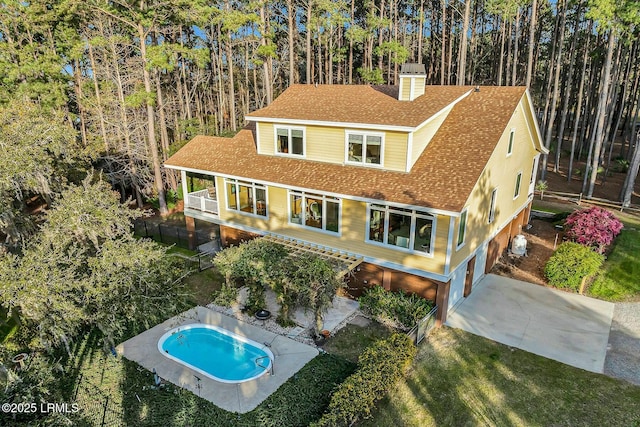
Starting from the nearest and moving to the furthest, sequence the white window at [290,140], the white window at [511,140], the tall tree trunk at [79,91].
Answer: the white window at [511,140]
the white window at [290,140]
the tall tree trunk at [79,91]

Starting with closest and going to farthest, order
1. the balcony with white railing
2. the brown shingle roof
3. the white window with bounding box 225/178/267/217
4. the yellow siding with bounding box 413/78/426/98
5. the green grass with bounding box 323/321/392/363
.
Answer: the green grass with bounding box 323/321/392/363
the brown shingle roof
the yellow siding with bounding box 413/78/426/98
the white window with bounding box 225/178/267/217
the balcony with white railing

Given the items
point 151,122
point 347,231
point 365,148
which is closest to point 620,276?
point 347,231

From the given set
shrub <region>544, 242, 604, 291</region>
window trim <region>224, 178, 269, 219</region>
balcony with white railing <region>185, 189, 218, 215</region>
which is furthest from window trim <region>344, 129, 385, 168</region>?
shrub <region>544, 242, 604, 291</region>

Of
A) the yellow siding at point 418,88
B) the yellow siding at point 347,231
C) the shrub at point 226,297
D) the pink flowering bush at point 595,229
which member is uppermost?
the yellow siding at point 418,88

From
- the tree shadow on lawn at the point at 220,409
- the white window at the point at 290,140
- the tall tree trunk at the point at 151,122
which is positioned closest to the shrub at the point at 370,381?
the tree shadow on lawn at the point at 220,409

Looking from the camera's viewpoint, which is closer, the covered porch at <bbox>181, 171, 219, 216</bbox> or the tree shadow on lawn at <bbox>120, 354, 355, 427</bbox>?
the tree shadow on lawn at <bbox>120, 354, 355, 427</bbox>

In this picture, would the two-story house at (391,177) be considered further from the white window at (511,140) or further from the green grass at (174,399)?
the green grass at (174,399)

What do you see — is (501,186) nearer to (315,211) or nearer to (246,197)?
(315,211)

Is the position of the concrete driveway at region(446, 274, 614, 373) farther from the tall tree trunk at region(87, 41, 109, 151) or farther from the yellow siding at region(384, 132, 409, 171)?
the tall tree trunk at region(87, 41, 109, 151)
